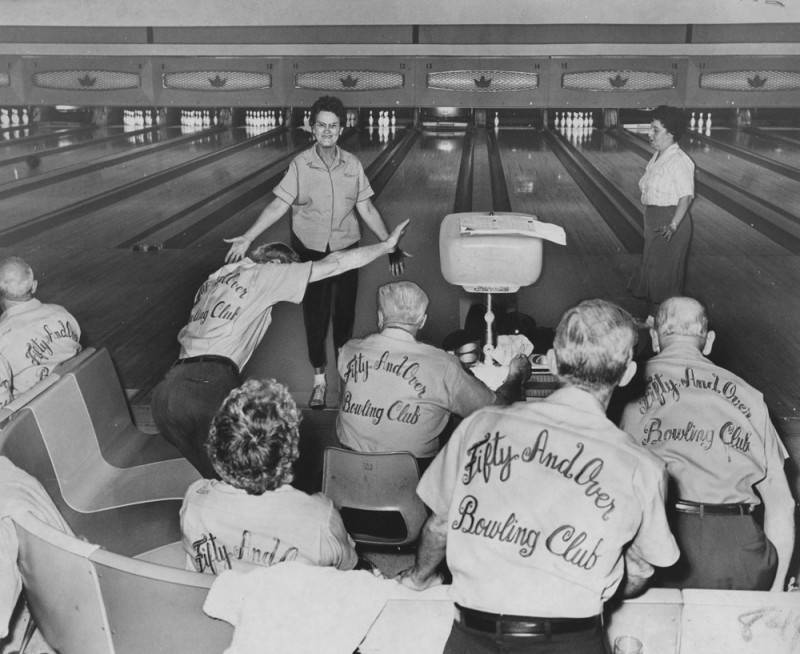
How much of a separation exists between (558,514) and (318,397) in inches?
77.0

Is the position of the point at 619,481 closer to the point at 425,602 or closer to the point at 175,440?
the point at 425,602

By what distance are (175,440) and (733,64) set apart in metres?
6.11

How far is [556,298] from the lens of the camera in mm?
4062

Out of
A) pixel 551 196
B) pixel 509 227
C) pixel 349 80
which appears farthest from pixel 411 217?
pixel 509 227

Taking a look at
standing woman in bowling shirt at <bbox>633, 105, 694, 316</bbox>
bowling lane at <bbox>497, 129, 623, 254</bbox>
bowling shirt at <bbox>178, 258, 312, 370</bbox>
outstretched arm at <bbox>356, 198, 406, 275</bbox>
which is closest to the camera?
bowling shirt at <bbox>178, 258, 312, 370</bbox>

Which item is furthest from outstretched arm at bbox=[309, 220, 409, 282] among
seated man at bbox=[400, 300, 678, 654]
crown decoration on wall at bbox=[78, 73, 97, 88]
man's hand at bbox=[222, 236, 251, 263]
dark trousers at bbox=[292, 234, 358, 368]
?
crown decoration on wall at bbox=[78, 73, 97, 88]

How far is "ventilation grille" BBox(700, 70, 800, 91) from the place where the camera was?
272 inches

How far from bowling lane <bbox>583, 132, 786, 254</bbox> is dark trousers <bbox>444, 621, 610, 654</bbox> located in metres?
3.84

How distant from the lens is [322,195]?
3.22m

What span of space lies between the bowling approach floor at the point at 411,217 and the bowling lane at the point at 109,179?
0.07 feet

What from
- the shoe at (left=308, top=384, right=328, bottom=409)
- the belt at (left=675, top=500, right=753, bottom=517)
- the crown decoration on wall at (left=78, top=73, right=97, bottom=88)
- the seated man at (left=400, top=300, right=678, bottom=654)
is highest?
the crown decoration on wall at (left=78, top=73, right=97, bottom=88)

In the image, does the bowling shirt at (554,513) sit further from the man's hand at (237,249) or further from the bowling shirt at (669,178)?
the bowling shirt at (669,178)

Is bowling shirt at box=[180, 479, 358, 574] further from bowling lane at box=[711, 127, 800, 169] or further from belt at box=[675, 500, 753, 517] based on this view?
bowling lane at box=[711, 127, 800, 169]

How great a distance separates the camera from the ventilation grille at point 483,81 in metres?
7.98
